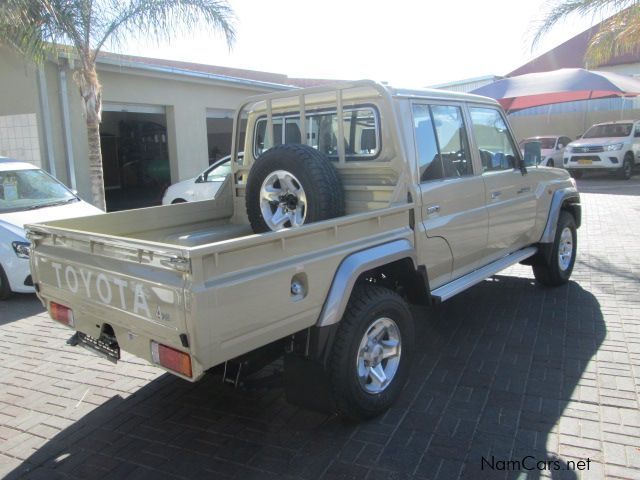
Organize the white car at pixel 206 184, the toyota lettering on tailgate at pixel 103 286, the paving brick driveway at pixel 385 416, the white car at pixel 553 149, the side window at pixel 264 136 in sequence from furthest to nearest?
the white car at pixel 553 149
the white car at pixel 206 184
the side window at pixel 264 136
the paving brick driveway at pixel 385 416
the toyota lettering on tailgate at pixel 103 286

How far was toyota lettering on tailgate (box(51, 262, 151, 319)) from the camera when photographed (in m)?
2.79

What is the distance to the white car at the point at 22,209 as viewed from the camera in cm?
608

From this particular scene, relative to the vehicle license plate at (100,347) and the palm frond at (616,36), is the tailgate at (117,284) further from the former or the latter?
the palm frond at (616,36)

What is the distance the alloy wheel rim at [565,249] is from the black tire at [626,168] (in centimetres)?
1361

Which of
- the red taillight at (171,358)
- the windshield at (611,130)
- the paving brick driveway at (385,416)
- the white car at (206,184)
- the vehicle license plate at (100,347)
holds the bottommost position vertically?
the paving brick driveway at (385,416)

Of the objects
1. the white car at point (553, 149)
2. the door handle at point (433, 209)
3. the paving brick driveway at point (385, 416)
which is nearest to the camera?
the paving brick driveway at point (385, 416)

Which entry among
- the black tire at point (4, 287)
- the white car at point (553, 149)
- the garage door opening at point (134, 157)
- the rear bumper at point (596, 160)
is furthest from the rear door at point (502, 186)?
the white car at point (553, 149)

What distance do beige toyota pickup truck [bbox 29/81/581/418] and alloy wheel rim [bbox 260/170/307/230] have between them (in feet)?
0.04

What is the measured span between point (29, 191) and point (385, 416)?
564 cm

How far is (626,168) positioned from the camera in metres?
18.0

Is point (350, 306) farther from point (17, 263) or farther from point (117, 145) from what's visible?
point (117, 145)

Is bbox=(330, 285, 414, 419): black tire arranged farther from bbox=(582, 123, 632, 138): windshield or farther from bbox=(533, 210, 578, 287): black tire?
bbox=(582, 123, 632, 138): windshield

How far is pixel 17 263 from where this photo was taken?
6.08 meters

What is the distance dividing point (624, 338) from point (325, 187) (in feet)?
9.49
